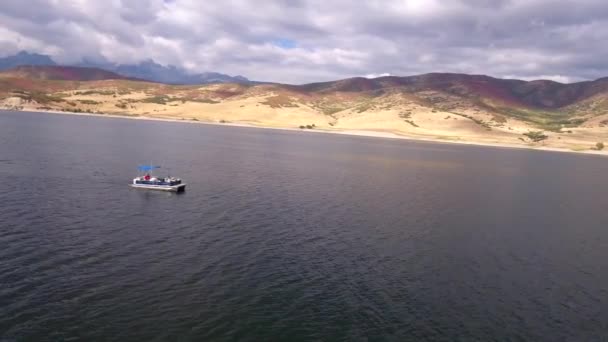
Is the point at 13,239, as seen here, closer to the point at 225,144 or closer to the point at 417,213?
the point at 417,213

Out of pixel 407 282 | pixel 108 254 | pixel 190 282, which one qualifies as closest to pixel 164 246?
pixel 108 254

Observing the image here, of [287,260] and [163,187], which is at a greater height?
[163,187]

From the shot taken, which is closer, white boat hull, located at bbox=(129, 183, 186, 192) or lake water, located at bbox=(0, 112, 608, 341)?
lake water, located at bbox=(0, 112, 608, 341)

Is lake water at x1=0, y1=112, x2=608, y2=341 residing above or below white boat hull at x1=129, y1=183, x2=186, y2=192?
below

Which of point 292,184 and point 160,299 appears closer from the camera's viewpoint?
point 160,299

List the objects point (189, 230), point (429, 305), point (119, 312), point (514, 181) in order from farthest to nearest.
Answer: point (514, 181), point (189, 230), point (429, 305), point (119, 312)

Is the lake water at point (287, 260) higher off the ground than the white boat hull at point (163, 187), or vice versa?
the white boat hull at point (163, 187)

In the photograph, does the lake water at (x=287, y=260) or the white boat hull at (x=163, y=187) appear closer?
the lake water at (x=287, y=260)

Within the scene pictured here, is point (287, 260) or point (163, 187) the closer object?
point (287, 260)
